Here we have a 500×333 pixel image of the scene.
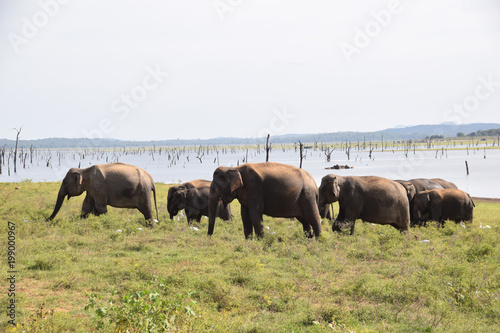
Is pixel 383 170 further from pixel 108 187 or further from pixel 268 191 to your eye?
pixel 268 191

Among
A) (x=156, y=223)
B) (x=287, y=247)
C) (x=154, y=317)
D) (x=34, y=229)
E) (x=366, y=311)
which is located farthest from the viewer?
(x=156, y=223)

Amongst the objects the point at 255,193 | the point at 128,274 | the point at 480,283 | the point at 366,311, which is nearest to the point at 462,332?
the point at 366,311

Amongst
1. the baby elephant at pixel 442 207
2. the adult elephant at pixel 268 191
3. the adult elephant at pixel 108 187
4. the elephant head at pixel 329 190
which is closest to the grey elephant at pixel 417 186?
the baby elephant at pixel 442 207

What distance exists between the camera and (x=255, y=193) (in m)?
14.5

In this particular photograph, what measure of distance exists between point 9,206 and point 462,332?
56.5ft

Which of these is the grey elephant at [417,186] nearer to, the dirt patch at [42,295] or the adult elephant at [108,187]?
the adult elephant at [108,187]

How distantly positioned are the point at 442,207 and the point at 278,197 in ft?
27.9

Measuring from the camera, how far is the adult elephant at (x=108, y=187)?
57.6 ft

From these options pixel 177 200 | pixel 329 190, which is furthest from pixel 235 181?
pixel 177 200

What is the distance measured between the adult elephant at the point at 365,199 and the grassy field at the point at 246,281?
710 millimetres

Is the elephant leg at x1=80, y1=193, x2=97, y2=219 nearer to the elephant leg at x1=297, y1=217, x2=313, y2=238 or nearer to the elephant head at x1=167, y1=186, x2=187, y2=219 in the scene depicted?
the elephant head at x1=167, y1=186, x2=187, y2=219

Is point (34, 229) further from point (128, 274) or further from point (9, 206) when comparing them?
point (128, 274)

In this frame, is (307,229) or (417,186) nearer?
(307,229)

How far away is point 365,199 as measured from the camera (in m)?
16.0
